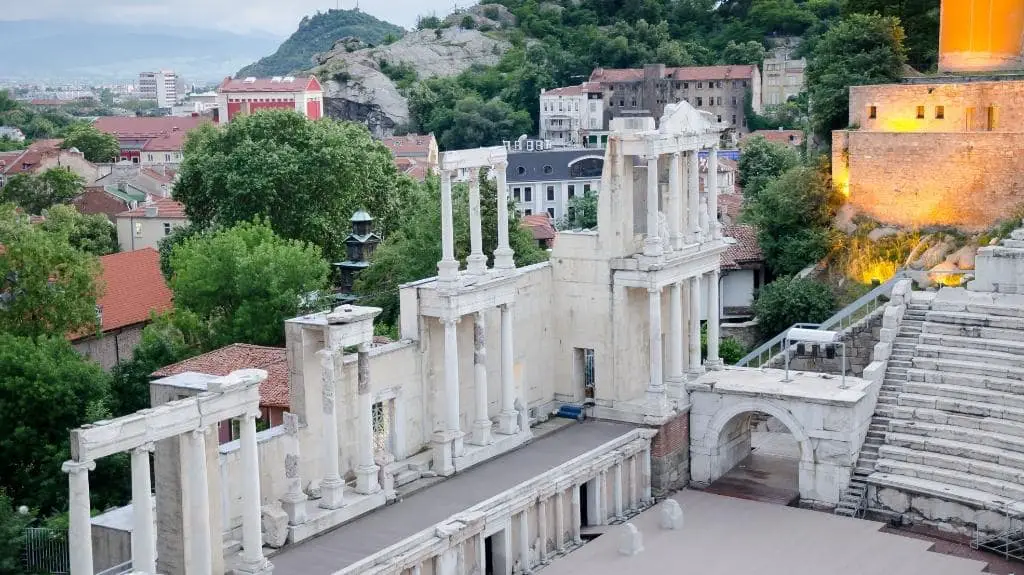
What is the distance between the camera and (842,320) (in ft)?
133

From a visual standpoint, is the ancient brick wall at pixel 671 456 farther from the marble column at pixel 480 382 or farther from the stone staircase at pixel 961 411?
the stone staircase at pixel 961 411

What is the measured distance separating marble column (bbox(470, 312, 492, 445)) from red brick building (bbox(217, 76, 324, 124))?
8369cm

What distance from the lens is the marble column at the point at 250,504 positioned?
23578 mm

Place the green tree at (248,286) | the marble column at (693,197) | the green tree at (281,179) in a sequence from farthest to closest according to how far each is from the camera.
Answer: the green tree at (281,179), the green tree at (248,286), the marble column at (693,197)

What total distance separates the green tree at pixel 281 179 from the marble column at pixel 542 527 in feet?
78.3

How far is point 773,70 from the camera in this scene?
122 m

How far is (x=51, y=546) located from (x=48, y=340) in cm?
1028

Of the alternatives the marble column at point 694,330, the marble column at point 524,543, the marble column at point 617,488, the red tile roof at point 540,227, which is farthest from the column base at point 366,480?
the red tile roof at point 540,227

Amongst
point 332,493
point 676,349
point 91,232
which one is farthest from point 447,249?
point 91,232

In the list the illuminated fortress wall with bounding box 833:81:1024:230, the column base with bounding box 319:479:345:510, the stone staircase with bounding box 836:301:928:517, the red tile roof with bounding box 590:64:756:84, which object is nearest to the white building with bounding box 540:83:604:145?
the red tile roof with bounding box 590:64:756:84

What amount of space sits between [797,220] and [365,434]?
81.5ft

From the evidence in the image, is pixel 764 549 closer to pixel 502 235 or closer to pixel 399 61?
pixel 502 235

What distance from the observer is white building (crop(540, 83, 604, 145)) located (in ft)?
388

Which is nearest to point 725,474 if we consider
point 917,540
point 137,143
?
point 917,540
